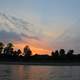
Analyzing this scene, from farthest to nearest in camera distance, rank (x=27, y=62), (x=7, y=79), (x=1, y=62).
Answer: (x=27, y=62) < (x=1, y=62) < (x=7, y=79)

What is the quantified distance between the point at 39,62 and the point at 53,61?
7.05 metres

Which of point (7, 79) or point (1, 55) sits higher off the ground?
point (1, 55)

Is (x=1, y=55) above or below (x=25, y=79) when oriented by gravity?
above

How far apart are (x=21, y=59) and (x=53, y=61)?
16277 millimetres

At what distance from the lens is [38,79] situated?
6344 cm

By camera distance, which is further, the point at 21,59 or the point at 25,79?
the point at 21,59

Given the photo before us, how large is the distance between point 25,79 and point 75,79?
8589 mm

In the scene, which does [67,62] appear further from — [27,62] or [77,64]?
[27,62]

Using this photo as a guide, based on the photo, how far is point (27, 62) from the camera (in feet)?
651

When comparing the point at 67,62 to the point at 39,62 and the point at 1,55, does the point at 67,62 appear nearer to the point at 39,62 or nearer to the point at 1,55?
the point at 39,62

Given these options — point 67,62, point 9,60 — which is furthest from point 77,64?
point 9,60

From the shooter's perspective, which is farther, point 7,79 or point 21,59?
point 21,59

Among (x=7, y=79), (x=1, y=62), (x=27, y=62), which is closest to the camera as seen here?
(x=7, y=79)

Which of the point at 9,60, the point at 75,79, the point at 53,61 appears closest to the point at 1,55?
the point at 9,60
